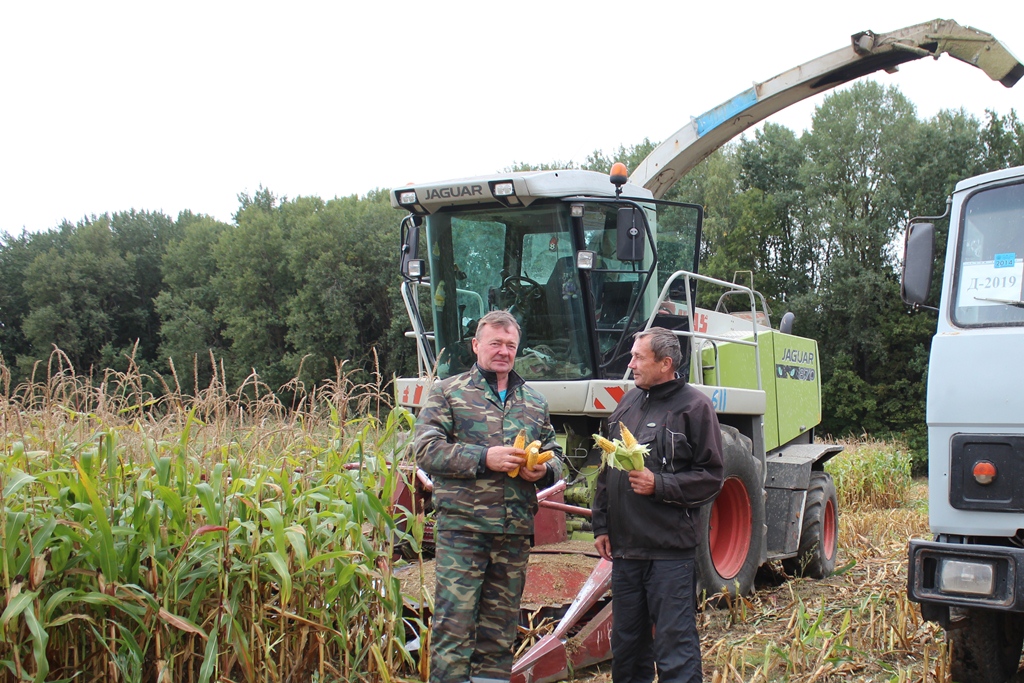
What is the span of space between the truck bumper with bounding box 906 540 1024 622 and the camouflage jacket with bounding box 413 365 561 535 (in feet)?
5.02

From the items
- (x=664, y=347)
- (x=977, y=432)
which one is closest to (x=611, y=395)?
(x=664, y=347)

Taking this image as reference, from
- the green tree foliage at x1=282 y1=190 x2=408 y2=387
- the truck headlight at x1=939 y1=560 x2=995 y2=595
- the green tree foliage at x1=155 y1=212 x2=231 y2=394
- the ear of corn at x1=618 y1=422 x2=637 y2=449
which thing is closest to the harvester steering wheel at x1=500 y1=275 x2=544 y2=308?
the ear of corn at x1=618 y1=422 x2=637 y2=449

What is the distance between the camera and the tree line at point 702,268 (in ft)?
97.7

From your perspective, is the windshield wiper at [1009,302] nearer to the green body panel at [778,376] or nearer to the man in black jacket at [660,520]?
the man in black jacket at [660,520]

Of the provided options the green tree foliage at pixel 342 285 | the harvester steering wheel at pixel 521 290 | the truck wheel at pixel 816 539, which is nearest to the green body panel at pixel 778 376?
the truck wheel at pixel 816 539

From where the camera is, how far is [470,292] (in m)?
6.50

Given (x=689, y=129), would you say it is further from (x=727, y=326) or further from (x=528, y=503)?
(x=528, y=503)

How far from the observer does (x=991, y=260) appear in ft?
13.3

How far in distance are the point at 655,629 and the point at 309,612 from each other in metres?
1.45

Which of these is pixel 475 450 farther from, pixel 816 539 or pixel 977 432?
pixel 816 539

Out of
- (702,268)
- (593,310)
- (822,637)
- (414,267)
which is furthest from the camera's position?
(702,268)

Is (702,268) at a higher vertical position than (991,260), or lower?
higher

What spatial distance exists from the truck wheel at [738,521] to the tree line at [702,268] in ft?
72.8

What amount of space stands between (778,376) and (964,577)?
14.1 ft
